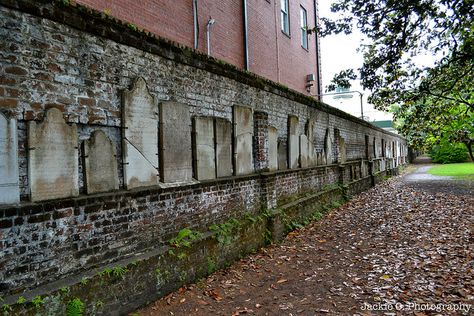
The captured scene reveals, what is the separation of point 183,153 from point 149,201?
0.90 m

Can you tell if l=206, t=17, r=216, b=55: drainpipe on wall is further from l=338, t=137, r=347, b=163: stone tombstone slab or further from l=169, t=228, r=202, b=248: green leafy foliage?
l=169, t=228, r=202, b=248: green leafy foliage

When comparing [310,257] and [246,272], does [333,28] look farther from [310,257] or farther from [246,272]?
[246,272]

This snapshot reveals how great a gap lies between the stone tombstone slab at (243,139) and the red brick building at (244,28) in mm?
2973

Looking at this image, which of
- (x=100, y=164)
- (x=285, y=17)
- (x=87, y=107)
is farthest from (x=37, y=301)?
(x=285, y=17)

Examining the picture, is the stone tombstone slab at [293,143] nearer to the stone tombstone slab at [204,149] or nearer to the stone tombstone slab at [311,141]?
the stone tombstone slab at [311,141]

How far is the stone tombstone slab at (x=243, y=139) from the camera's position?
6059 mm

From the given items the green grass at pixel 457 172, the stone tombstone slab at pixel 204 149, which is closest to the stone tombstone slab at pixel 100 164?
the stone tombstone slab at pixel 204 149

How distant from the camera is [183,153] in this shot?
15.8 feet

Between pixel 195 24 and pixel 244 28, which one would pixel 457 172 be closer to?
pixel 244 28

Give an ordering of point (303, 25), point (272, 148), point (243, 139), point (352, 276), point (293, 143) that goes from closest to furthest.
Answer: point (352, 276)
point (243, 139)
point (272, 148)
point (293, 143)
point (303, 25)

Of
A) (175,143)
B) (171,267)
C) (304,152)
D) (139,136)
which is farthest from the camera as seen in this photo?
(304,152)

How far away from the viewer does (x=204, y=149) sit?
206 inches

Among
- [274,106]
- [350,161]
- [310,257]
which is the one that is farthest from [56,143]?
[350,161]

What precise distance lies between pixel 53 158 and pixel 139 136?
107 centimetres
